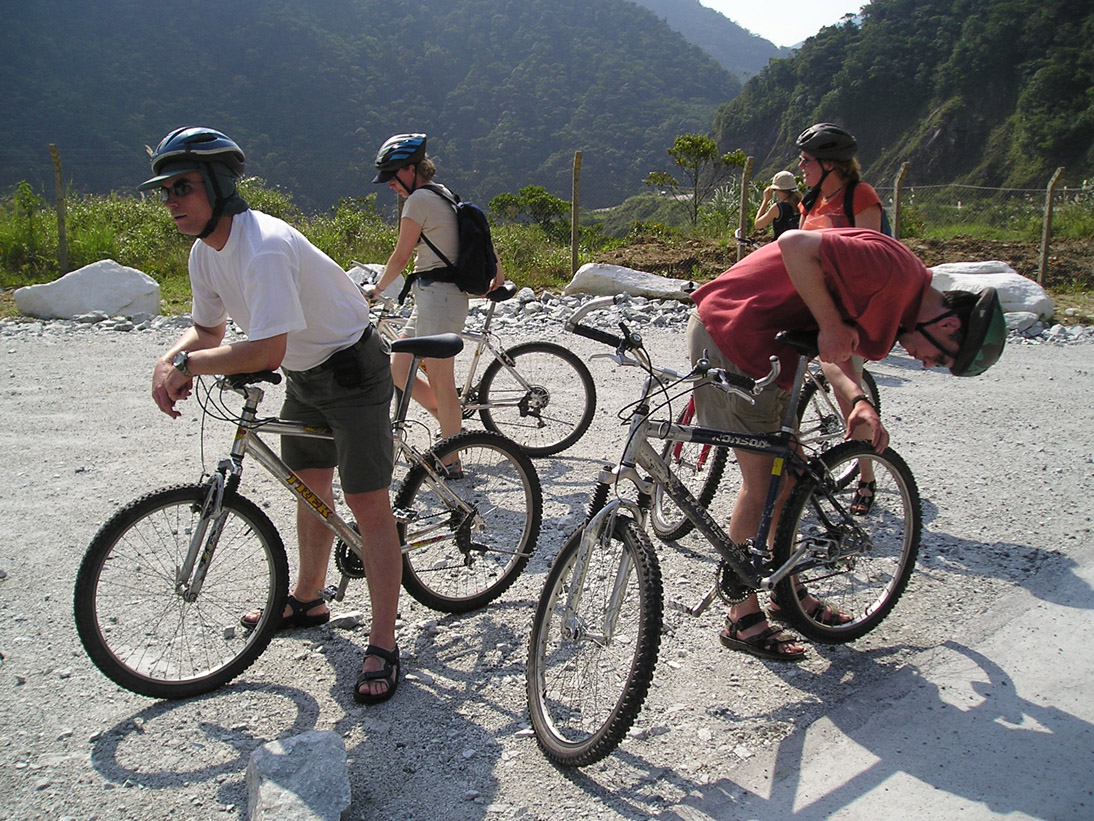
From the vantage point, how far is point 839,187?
4.28 m

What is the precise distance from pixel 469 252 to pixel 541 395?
3.93 feet

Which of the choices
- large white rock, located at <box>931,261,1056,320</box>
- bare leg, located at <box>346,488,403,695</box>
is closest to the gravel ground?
bare leg, located at <box>346,488,403,695</box>

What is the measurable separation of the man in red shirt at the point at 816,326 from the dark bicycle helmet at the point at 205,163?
184 cm

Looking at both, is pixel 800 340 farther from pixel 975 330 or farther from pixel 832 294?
pixel 975 330

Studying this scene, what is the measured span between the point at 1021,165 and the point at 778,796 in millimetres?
58564

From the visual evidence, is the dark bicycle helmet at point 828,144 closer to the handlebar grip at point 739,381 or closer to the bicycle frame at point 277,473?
the handlebar grip at point 739,381

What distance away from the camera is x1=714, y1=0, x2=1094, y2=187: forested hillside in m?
49.6

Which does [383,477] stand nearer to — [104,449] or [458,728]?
[458,728]

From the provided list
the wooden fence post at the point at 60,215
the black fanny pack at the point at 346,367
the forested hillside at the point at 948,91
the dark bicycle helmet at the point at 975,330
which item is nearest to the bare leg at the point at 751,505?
the dark bicycle helmet at the point at 975,330

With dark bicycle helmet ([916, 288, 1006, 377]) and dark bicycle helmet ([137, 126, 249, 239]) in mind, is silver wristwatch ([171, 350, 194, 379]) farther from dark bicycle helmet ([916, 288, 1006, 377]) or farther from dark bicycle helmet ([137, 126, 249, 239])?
dark bicycle helmet ([916, 288, 1006, 377])

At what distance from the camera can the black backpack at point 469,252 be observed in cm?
503

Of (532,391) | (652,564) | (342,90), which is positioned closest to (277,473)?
(652,564)

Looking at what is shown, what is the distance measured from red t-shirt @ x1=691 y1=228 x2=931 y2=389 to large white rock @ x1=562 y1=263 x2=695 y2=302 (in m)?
8.70

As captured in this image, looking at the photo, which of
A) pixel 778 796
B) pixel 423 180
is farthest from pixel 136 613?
pixel 423 180
